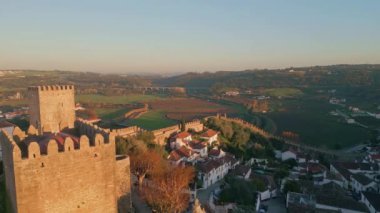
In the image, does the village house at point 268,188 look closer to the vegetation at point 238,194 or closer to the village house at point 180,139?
the vegetation at point 238,194

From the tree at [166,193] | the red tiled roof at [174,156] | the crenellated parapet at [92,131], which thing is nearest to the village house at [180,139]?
the red tiled roof at [174,156]

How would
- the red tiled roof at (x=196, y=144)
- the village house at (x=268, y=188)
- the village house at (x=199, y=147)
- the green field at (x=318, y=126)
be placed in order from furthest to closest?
the green field at (x=318, y=126) < the red tiled roof at (x=196, y=144) < the village house at (x=199, y=147) < the village house at (x=268, y=188)

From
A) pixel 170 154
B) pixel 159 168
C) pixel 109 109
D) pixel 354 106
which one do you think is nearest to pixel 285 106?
pixel 354 106

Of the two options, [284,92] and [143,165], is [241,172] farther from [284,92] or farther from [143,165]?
[284,92]

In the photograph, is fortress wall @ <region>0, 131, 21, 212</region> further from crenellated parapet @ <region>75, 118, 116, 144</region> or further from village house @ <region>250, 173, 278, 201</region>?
village house @ <region>250, 173, 278, 201</region>

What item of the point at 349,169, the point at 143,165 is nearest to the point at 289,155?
the point at 349,169

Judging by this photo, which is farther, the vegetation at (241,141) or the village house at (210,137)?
the vegetation at (241,141)
